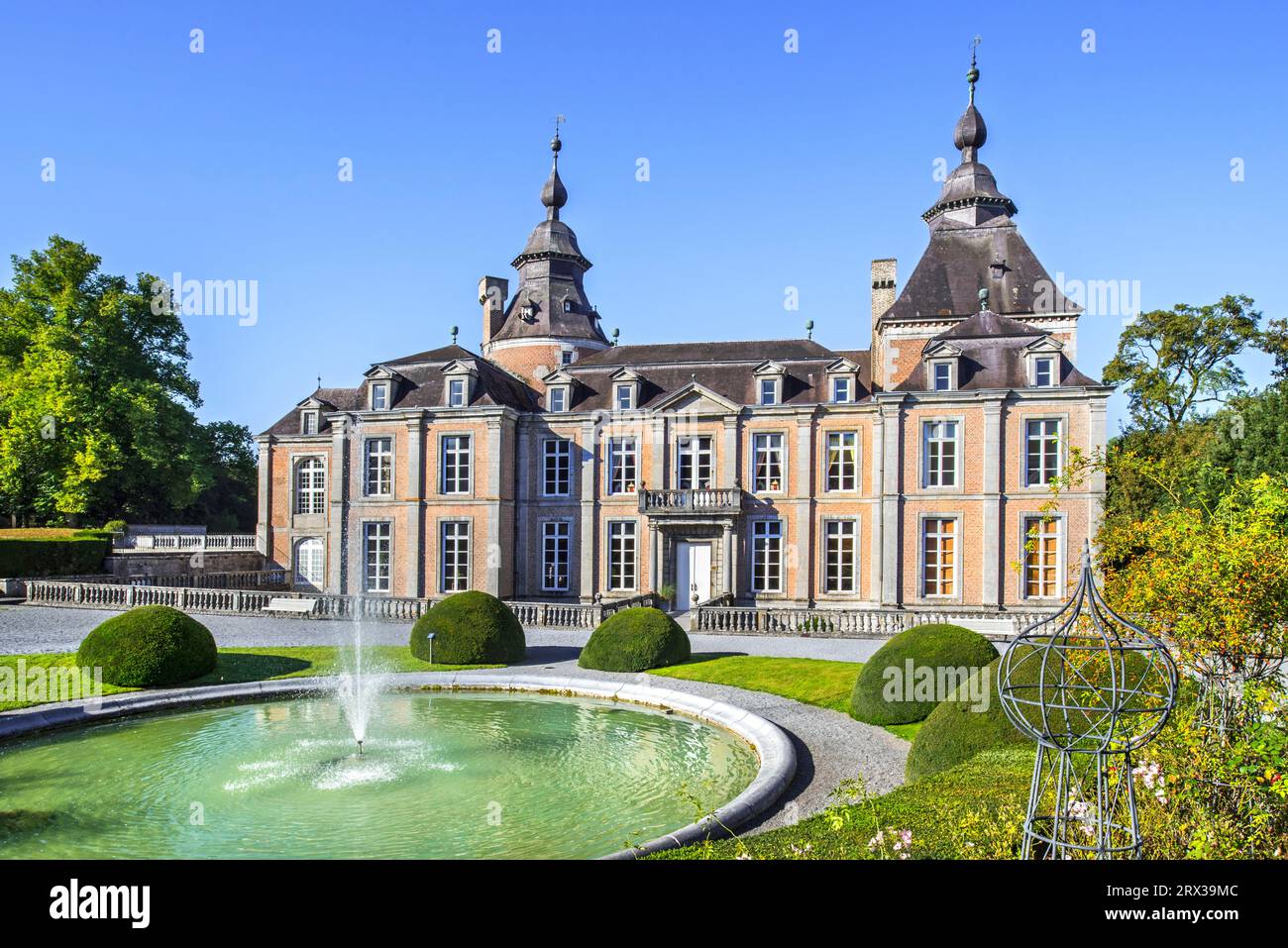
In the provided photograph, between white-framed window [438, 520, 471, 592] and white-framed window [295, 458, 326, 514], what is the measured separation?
8.60m

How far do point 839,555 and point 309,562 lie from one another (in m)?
23.0

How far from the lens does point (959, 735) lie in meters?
9.73

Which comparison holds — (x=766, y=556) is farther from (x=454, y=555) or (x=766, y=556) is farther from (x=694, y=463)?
(x=454, y=555)

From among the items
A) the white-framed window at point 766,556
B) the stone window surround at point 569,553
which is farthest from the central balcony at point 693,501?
the stone window surround at point 569,553

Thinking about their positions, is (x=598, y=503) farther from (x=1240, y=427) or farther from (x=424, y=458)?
(x=1240, y=427)

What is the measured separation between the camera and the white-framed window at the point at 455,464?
105 ft

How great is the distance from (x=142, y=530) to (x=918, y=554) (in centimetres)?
3358

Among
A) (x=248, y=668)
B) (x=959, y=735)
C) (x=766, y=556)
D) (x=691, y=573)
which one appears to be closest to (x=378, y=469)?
(x=691, y=573)

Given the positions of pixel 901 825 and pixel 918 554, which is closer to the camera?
pixel 901 825

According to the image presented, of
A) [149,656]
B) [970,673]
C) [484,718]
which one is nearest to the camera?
[970,673]

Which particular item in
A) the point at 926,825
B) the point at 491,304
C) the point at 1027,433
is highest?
→ the point at 491,304

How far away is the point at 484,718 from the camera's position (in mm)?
14484

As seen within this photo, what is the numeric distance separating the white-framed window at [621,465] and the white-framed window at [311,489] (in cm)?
1417
